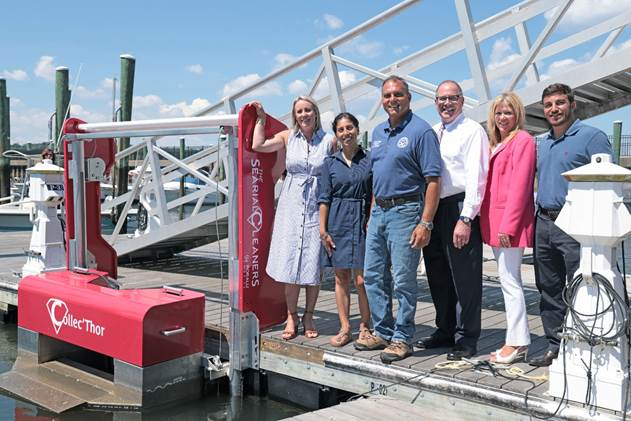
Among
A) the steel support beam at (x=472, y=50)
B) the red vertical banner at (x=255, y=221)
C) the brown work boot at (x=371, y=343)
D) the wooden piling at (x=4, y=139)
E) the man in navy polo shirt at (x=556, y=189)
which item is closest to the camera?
the man in navy polo shirt at (x=556, y=189)

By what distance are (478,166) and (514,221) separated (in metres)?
0.38

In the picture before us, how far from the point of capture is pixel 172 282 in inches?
297

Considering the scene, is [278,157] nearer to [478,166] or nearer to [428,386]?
[478,166]

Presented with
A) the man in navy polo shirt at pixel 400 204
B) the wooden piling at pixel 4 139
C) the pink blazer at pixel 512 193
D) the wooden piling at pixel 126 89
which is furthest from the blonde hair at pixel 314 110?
the wooden piling at pixel 4 139

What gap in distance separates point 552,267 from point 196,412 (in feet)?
8.82

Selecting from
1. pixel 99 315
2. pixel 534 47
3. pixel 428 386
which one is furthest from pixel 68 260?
pixel 534 47

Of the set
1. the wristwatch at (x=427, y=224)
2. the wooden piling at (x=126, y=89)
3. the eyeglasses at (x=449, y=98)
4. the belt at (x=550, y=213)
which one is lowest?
the wristwatch at (x=427, y=224)

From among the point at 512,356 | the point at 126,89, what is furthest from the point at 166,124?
the point at 126,89

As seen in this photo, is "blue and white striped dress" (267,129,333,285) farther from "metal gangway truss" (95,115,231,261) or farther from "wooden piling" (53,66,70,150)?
"wooden piling" (53,66,70,150)

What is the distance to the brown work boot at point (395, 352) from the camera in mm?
3982

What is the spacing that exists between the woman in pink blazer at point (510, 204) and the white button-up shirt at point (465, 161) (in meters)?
0.09

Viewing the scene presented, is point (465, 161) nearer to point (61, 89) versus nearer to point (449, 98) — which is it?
point (449, 98)

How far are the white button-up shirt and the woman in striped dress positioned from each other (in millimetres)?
924

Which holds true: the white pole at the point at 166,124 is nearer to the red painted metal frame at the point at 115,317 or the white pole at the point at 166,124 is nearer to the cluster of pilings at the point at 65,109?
the red painted metal frame at the point at 115,317
